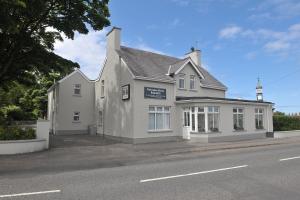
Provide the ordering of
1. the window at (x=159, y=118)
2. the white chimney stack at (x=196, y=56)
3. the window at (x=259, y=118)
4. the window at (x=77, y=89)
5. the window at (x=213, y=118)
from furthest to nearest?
the white chimney stack at (x=196, y=56) → the window at (x=77, y=89) → the window at (x=259, y=118) → the window at (x=213, y=118) → the window at (x=159, y=118)

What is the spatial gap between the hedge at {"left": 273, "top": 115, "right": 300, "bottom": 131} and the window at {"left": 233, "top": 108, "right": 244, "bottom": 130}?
7.15 metres

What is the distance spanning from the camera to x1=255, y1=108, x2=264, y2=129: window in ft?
91.2

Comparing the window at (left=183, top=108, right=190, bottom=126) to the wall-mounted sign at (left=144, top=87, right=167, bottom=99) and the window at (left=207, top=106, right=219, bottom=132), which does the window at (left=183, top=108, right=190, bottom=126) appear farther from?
Answer: the wall-mounted sign at (left=144, top=87, right=167, bottom=99)

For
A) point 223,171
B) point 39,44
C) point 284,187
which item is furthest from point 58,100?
point 284,187

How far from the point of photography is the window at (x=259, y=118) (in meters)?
27.8

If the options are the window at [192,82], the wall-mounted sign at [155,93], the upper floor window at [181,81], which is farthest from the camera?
the window at [192,82]

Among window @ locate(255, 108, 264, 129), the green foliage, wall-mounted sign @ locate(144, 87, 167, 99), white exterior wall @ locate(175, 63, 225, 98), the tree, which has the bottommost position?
the green foliage

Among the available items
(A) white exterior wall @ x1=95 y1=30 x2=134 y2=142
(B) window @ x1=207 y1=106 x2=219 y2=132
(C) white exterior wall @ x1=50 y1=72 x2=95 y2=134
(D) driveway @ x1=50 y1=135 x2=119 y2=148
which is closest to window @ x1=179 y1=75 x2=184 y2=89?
(B) window @ x1=207 y1=106 x2=219 y2=132

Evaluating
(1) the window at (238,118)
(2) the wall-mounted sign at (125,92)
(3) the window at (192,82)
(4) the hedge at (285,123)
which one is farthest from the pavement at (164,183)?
(4) the hedge at (285,123)

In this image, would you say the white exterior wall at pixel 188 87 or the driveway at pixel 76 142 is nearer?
the driveway at pixel 76 142

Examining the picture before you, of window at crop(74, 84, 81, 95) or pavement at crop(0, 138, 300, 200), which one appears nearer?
pavement at crop(0, 138, 300, 200)

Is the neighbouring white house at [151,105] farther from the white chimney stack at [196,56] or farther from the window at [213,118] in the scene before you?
the white chimney stack at [196,56]

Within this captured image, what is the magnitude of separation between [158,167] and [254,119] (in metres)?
19.6

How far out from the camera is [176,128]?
942 inches
